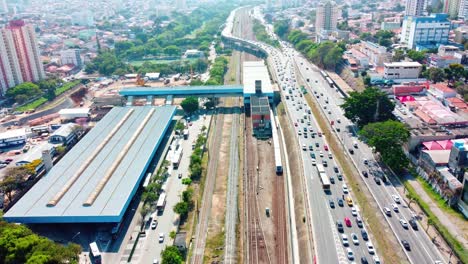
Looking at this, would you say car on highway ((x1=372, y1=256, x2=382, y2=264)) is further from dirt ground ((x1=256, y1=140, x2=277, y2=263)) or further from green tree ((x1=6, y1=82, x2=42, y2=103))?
green tree ((x1=6, y1=82, x2=42, y2=103))

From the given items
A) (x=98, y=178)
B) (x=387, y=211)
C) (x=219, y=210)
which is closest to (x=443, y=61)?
(x=387, y=211)

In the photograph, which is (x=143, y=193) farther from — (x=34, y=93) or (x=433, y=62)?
(x=433, y=62)

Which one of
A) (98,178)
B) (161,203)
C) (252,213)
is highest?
(98,178)

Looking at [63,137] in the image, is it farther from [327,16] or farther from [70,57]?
[327,16]

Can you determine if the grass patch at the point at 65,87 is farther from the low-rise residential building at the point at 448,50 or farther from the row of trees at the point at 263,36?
the low-rise residential building at the point at 448,50

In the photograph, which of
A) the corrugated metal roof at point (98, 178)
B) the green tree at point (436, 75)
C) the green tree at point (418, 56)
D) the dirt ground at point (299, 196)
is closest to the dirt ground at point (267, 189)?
the dirt ground at point (299, 196)

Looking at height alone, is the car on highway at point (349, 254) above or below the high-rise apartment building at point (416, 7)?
below

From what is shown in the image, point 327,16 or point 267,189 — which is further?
point 327,16
